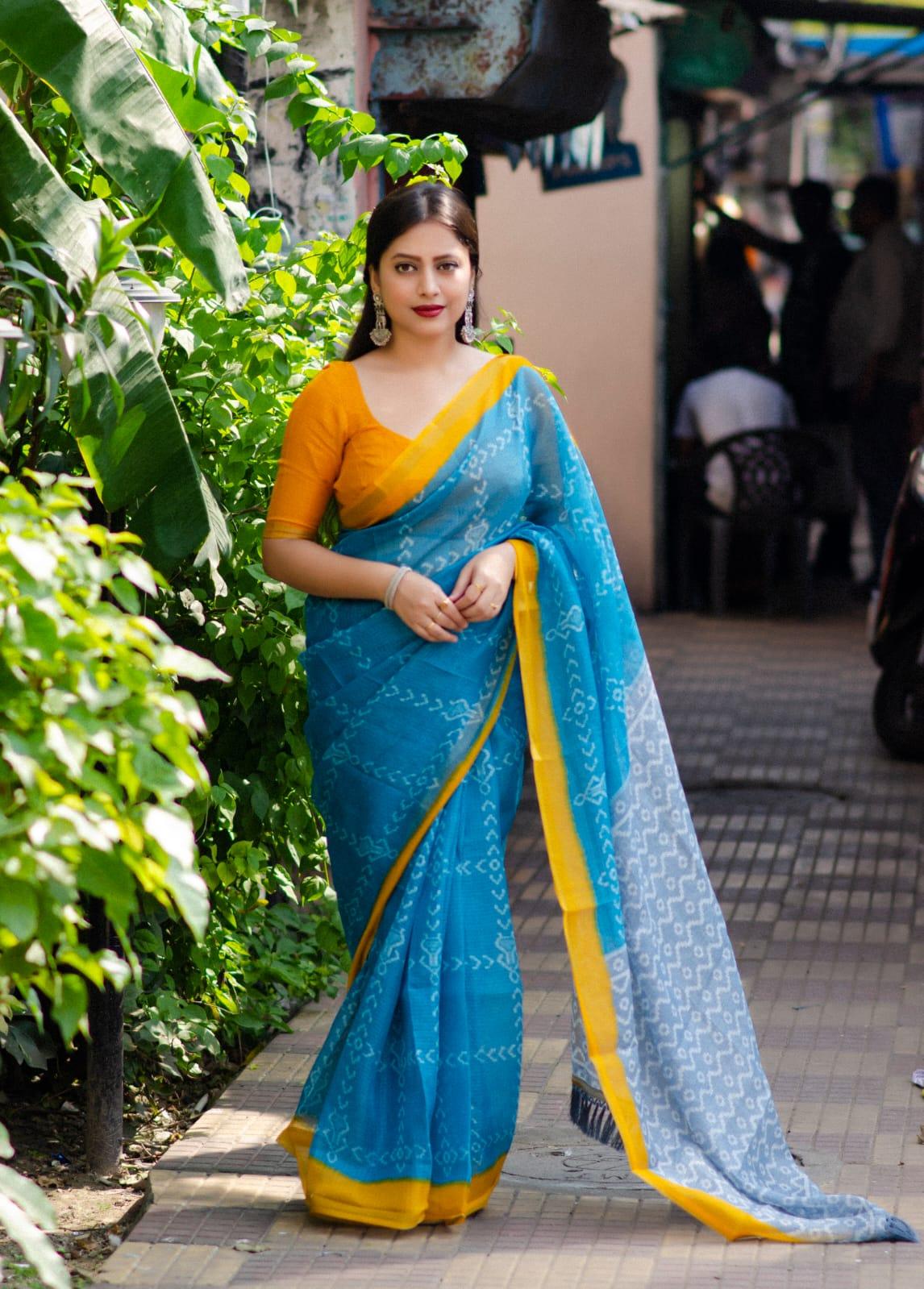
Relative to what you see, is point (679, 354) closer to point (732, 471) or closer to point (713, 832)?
point (732, 471)

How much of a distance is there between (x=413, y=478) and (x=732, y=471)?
7.54m

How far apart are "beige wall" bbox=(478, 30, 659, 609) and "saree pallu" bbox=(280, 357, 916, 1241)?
7.25 metres

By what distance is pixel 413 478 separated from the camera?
371 cm

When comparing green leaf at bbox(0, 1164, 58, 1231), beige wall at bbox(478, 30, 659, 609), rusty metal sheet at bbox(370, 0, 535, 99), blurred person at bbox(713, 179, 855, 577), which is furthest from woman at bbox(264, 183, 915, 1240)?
blurred person at bbox(713, 179, 855, 577)

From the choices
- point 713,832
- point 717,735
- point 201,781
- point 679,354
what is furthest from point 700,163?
point 201,781

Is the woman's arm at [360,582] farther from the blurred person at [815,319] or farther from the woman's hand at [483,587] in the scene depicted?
the blurred person at [815,319]

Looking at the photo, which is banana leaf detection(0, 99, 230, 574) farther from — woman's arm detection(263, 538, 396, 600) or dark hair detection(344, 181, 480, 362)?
dark hair detection(344, 181, 480, 362)

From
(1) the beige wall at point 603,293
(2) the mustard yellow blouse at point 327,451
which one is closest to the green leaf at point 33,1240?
(2) the mustard yellow blouse at point 327,451

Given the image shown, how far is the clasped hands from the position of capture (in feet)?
12.0

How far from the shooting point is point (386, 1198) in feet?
12.3

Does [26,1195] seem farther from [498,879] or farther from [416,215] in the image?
[416,215]

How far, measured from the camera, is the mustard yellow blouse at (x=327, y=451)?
12.3ft

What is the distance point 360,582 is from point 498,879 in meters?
0.62

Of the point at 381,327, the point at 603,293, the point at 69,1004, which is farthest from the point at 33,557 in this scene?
the point at 603,293
